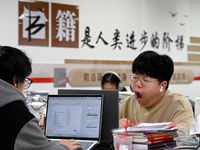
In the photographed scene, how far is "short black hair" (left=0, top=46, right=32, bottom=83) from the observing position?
1.18 metres

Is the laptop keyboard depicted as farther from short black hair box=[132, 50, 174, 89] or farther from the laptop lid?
short black hair box=[132, 50, 174, 89]

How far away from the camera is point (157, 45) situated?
15.6 feet

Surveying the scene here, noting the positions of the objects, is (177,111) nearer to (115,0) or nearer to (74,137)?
(74,137)

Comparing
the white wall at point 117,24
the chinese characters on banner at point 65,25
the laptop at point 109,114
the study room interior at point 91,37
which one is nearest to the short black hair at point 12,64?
the laptop at point 109,114

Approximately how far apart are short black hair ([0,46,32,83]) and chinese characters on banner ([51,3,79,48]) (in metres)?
2.70

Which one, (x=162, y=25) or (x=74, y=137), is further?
(x=162, y=25)

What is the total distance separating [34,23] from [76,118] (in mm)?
2550

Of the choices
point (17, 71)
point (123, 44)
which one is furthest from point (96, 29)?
point (17, 71)

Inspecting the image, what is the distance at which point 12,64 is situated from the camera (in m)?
1.19

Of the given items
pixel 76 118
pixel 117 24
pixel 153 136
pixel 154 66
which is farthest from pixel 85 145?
pixel 117 24

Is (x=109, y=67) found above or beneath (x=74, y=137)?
above

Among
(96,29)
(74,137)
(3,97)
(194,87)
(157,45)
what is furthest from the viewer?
(194,87)

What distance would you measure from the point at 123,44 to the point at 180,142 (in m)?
3.36

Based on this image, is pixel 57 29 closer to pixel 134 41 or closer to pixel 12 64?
pixel 134 41
